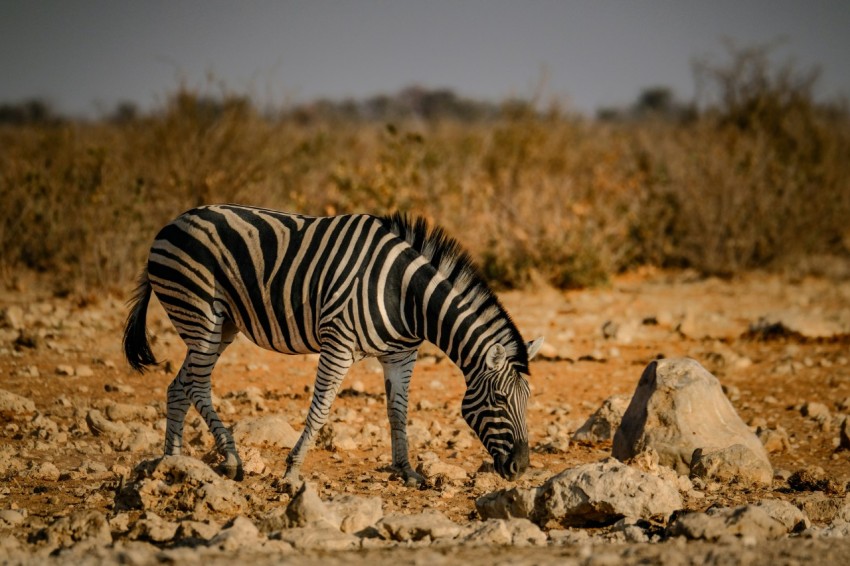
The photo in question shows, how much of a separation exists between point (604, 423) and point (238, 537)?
11.9ft

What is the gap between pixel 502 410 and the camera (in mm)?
5668

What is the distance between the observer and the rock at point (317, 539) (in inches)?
177

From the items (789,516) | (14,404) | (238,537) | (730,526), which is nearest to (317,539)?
(238,537)

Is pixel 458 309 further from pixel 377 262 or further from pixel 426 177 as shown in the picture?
pixel 426 177

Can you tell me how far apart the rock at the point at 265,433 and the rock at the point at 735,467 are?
9.29 ft

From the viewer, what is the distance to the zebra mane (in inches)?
227

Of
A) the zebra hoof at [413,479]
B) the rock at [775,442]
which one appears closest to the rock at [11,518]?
the zebra hoof at [413,479]

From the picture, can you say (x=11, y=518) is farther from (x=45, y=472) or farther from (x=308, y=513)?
(x=308, y=513)

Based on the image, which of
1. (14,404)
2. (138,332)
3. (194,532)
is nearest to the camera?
(194,532)

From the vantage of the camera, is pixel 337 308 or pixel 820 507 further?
pixel 337 308

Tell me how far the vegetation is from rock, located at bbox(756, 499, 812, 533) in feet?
26.7

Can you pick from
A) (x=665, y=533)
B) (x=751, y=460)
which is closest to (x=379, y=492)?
(x=665, y=533)

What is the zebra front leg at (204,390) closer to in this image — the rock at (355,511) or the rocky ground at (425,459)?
the rocky ground at (425,459)

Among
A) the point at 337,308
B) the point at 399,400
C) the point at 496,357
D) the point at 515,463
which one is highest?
the point at 337,308
